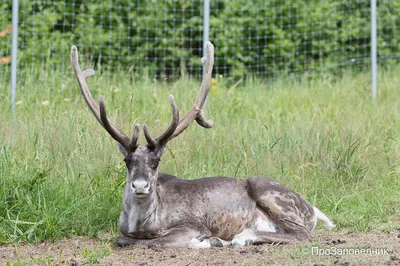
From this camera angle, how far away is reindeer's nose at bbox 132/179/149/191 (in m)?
7.38

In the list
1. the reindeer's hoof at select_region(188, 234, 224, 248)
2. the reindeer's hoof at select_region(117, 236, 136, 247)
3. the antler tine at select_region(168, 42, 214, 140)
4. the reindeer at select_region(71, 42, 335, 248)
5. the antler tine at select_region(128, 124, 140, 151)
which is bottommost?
the reindeer's hoof at select_region(188, 234, 224, 248)

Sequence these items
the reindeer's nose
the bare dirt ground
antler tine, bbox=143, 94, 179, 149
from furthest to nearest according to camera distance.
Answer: antler tine, bbox=143, 94, 179, 149, the reindeer's nose, the bare dirt ground

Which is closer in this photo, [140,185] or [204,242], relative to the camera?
[140,185]

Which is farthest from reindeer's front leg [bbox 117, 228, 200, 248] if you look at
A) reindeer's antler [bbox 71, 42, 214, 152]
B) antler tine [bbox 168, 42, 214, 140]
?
antler tine [bbox 168, 42, 214, 140]

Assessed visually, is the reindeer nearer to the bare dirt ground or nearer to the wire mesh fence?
the bare dirt ground

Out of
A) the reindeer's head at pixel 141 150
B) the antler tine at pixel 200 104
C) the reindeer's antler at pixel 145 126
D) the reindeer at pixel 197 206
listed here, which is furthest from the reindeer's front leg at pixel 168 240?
the antler tine at pixel 200 104

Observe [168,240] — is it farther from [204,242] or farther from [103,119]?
[103,119]

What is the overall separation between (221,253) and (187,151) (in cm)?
263

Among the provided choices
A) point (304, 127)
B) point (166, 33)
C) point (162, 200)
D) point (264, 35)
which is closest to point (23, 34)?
point (166, 33)

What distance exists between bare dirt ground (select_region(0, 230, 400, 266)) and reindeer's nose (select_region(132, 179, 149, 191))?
0.58 metres

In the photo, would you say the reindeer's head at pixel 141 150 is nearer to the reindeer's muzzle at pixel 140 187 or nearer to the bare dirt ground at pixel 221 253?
the reindeer's muzzle at pixel 140 187

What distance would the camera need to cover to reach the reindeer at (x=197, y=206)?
7.79 m

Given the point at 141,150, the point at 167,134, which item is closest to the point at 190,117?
the point at 167,134

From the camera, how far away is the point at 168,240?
7797 millimetres
